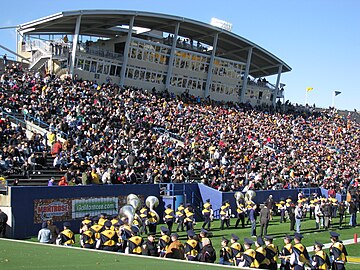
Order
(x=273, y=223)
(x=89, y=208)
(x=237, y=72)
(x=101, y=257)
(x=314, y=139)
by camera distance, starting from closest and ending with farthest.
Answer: (x=101, y=257)
(x=89, y=208)
(x=273, y=223)
(x=314, y=139)
(x=237, y=72)

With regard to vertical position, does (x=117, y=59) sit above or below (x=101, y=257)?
above

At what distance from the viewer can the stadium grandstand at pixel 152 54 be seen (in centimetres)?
4503

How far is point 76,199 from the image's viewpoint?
24750mm

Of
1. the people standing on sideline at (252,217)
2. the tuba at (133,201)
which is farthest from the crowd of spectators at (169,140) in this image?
Result: the people standing on sideline at (252,217)

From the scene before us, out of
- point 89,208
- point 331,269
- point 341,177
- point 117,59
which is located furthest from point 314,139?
point 331,269

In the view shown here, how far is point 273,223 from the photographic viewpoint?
29.9 metres

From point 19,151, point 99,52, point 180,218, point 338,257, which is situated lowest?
point 180,218

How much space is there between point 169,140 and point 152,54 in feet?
53.9

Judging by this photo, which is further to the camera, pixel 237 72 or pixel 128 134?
pixel 237 72

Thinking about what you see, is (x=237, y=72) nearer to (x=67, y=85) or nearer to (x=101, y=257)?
(x=67, y=85)

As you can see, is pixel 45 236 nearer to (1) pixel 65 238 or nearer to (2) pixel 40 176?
(1) pixel 65 238

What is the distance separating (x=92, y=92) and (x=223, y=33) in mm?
19539

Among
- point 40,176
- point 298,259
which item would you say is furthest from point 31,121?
point 298,259

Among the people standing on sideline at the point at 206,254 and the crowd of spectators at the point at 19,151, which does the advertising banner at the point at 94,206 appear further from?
the people standing on sideline at the point at 206,254
